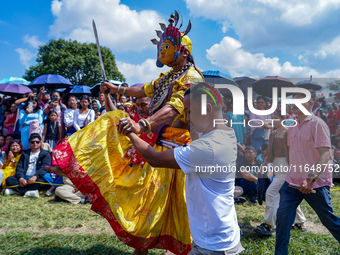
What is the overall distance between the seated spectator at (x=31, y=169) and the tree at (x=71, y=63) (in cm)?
2359

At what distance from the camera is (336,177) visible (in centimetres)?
749

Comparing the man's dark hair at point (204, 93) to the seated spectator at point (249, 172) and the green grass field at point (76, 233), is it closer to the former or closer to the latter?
the green grass field at point (76, 233)

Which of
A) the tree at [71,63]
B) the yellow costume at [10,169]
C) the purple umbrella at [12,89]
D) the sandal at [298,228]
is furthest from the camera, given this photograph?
the tree at [71,63]

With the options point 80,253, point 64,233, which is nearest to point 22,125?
point 64,233

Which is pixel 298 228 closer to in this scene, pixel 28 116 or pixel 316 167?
pixel 316 167

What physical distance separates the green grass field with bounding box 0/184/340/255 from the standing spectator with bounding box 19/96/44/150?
1940 millimetres

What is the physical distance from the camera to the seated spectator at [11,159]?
6432 millimetres

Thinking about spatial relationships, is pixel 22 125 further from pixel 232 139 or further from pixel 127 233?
pixel 232 139

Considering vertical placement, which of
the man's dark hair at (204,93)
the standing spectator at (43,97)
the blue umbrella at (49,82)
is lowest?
the man's dark hair at (204,93)

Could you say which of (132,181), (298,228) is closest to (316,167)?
(298,228)

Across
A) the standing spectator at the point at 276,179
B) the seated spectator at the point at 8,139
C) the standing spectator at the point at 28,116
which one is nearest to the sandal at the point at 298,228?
the standing spectator at the point at 276,179

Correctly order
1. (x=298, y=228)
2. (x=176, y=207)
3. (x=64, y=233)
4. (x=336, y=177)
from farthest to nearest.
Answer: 1. (x=336, y=177)
2. (x=298, y=228)
3. (x=64, y=233)
4. (x=176, y=207)

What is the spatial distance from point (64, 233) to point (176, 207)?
6.43ft

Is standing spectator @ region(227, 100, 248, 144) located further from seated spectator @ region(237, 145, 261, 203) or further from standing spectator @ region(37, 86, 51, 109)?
standing spectator @ region(37, 86, 51, 109)
